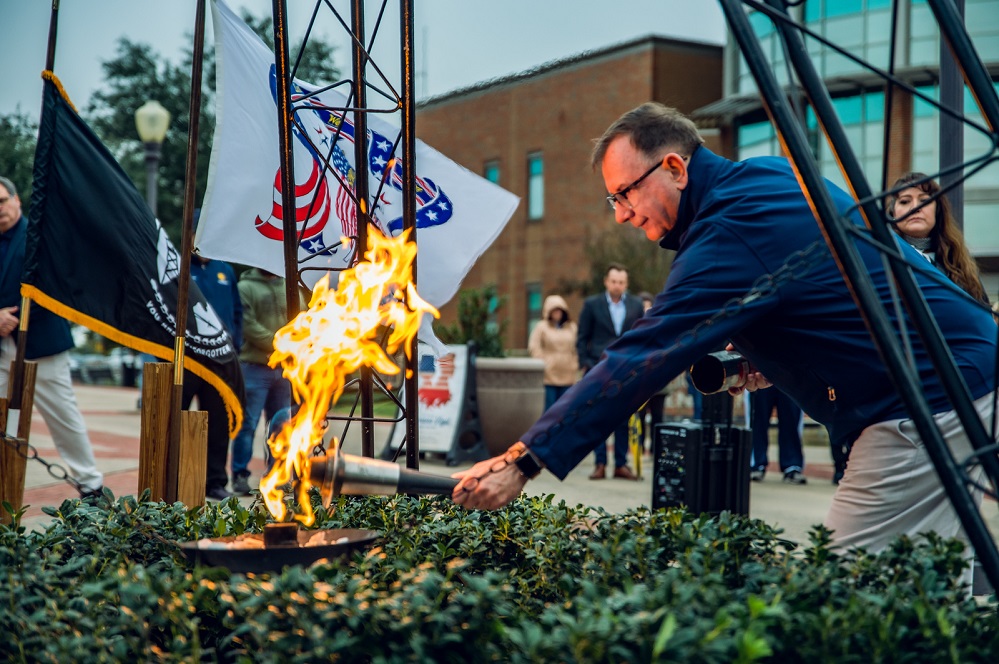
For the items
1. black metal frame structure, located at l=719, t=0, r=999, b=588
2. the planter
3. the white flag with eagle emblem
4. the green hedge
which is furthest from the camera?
the planter

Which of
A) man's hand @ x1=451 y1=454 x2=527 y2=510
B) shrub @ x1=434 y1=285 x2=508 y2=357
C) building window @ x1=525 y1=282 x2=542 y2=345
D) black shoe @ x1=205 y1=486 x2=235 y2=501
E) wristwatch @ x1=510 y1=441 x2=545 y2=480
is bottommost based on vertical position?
black shoe @ x1=205 y1=486 x2=235 y2=501

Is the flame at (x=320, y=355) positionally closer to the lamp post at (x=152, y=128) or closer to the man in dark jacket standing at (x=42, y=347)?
the man in dark jacket standing at (x=42, y=347)

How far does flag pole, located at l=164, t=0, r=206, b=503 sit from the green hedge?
1789 mm

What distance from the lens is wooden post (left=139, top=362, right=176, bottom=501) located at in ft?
15.9

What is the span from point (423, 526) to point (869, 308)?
4.98 ft

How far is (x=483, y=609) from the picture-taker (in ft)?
7.23

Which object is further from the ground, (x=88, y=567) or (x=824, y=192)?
(x=824, y=192)

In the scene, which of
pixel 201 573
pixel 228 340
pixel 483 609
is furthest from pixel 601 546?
pixel 228 340

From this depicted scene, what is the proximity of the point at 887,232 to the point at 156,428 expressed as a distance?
3.64 metres

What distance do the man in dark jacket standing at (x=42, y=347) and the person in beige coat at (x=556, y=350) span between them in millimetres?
5572

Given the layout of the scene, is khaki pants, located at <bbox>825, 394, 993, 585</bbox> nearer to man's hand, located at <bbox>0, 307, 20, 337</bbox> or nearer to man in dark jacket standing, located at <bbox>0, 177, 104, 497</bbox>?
man in dark jacket standing, located at <bbox>0, 177, 104, 497</bbox>

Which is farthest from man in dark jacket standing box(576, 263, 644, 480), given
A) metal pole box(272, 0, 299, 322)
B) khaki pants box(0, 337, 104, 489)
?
metal pole box(272, 0, 299, 322)

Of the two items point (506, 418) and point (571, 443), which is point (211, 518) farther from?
point (506, 418)

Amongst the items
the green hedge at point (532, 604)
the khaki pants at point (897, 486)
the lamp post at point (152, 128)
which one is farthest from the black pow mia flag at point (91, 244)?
the lamp post at point (152, 128)
